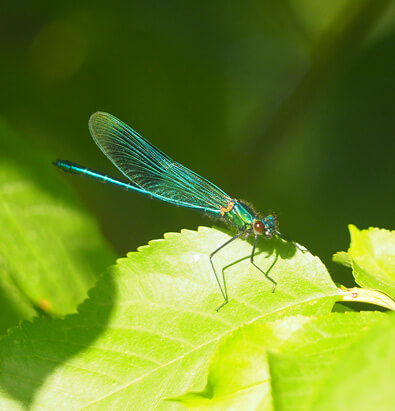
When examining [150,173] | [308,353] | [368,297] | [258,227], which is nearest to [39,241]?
[150,173]

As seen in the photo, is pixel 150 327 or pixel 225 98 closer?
pixel 150 327

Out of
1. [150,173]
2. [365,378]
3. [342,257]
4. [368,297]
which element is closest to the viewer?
[365,378]

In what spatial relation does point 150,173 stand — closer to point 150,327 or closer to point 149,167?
point 149,167

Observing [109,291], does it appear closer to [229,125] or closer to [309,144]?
[229,125]

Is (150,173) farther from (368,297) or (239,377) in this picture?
(239,377)

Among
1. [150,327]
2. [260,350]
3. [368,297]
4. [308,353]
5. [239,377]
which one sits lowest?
[150,327]

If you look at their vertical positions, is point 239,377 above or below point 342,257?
below

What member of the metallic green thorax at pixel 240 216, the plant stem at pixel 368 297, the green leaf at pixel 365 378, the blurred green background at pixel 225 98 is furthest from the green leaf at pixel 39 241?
the green leaf at pixel 365 378

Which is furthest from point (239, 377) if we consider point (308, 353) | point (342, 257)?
point (342, 257)

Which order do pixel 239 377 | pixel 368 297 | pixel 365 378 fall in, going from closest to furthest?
pixel 365 378 < pixel 239 377 < pixel 368 297
